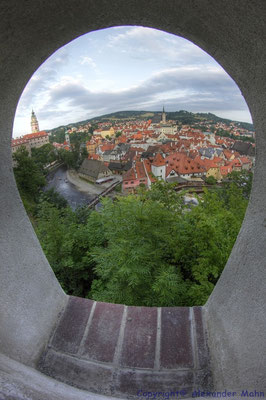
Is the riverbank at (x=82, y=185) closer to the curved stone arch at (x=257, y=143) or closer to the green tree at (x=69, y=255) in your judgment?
the green tree at (x=69, y=255)

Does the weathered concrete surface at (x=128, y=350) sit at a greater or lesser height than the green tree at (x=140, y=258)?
greater

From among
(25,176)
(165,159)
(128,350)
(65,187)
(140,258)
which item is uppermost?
(128,350)

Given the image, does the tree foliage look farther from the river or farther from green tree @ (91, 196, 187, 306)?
green tree @ (91, 196, 187, 306)

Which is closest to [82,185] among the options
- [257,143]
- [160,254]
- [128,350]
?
[160,254]

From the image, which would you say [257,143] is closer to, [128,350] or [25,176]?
[128,350]

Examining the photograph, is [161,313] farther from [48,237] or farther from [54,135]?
[54,135]

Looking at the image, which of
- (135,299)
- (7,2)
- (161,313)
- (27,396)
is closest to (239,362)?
(161,313)

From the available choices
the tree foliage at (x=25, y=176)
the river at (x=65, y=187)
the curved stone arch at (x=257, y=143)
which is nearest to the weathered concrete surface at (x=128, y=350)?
the curved stone arch at (x=257, y=143)
